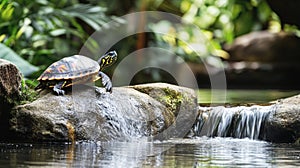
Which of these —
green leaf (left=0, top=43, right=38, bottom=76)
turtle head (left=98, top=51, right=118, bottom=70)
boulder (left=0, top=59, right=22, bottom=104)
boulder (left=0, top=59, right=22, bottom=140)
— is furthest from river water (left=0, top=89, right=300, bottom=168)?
green leaf (left=0, top=43, right=38, bottom=76)

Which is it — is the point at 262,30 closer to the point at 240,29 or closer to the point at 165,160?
the point at 240,29

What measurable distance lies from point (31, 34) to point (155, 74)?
4067 millimetres

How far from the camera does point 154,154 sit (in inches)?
178

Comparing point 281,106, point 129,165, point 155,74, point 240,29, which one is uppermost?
point 240,29

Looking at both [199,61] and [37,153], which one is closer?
[37,153]

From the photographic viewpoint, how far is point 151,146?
16.6 ft

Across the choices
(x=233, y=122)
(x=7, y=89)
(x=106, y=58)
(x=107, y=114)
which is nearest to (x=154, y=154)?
(x=107, y=114)

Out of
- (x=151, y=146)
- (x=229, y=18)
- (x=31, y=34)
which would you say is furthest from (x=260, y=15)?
(x=151, y=146)

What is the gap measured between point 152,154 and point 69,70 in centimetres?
130

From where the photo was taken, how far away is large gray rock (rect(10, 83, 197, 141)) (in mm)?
5047

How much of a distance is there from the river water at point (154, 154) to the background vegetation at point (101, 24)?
2.60m

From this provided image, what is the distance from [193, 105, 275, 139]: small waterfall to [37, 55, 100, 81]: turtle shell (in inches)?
53.4

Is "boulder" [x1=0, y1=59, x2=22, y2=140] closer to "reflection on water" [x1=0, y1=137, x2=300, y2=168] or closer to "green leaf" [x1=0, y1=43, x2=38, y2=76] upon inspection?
"reflection on water" [x1=0, y1=137, x2=300, y2=168]

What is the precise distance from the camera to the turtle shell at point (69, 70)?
535 cm
